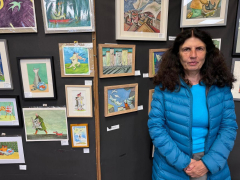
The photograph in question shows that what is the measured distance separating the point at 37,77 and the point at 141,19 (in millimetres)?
1051

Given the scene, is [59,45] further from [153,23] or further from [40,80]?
[153,23]

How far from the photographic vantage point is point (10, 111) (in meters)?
1.34

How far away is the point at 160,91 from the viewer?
1.09 m

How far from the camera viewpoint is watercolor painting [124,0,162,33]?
4.24 feet

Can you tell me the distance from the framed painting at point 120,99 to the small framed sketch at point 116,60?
127 millimetres

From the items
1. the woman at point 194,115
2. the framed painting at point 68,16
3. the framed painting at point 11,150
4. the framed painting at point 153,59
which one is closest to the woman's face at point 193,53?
the woman at point 194,115

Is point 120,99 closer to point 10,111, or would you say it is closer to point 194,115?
point 194,115

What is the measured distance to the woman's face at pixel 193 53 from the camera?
101cm

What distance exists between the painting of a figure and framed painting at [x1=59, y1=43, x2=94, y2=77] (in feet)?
0.53

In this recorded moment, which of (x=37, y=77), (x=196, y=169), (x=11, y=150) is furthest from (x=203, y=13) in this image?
(x=11, y=150)

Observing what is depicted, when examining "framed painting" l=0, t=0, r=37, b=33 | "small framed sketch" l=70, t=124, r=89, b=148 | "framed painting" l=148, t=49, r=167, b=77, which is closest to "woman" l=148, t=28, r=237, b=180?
"framed painting" l=148, t=49, r=167, b=77

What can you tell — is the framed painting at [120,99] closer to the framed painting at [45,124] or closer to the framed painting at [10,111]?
the framed painting at [45,124]

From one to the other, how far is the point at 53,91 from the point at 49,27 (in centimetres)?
53

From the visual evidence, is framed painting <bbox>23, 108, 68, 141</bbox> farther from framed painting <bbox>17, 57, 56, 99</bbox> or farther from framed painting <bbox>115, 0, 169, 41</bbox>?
framed painting <bbox>115, 0, 169, 41</bbox>
